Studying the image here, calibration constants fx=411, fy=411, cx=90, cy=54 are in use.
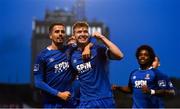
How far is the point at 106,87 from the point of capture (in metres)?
3.77

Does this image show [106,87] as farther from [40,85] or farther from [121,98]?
[121,98]

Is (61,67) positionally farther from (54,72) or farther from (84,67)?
(84,67)

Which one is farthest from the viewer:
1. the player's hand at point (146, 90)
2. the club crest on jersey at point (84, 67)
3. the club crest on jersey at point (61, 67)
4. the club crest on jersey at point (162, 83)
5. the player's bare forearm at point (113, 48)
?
the club crest on jersey at point (162, 83)

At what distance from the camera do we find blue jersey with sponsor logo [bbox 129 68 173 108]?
4395 millimetres

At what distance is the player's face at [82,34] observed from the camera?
3750mm

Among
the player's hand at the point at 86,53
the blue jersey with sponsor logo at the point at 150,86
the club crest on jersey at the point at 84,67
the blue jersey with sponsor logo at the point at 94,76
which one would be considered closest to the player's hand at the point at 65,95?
the blue jersey with sponsor logo at the point at 94,76

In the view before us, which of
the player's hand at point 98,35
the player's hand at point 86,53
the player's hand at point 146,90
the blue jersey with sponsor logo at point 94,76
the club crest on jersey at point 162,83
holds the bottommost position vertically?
the player's hand at point 146,90

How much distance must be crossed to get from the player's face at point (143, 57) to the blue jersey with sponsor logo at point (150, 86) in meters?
0.11

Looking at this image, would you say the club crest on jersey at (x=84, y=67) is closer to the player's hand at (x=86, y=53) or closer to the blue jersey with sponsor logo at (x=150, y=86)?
the player's hand at (x=86, y=53)

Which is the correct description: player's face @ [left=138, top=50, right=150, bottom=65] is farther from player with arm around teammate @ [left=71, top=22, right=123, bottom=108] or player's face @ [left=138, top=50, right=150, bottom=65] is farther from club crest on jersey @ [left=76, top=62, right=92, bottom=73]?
club crest on jersey @ [left=76, top=62, right=92, bottom=73]

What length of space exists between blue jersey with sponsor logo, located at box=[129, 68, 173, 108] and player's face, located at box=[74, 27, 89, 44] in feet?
3.30

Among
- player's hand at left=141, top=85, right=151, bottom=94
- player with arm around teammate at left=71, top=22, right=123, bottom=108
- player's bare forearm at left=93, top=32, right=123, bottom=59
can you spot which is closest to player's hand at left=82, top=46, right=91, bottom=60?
player with arm around teammate at left=71, top=22, right=123, bottom=108

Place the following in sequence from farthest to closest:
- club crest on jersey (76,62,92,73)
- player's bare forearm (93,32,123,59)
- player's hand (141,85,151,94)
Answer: player's hand (141,85,151,94) → club crest on jersey (76,62,92,73) → player's bare forearm (93,32,123,59)

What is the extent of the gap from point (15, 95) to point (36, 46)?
11916 mm
